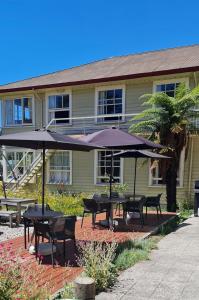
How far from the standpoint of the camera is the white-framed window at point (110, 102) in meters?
17.1

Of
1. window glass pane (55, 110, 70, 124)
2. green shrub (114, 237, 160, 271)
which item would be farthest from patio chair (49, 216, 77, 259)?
window glass pane (55, 110, 70, 124)

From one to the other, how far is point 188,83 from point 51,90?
25.5 feet

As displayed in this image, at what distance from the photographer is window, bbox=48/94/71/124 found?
18688 mm

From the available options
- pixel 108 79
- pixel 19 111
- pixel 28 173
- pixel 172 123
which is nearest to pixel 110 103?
pixel 108 79

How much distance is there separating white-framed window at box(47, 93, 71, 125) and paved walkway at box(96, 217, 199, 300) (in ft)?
40.1

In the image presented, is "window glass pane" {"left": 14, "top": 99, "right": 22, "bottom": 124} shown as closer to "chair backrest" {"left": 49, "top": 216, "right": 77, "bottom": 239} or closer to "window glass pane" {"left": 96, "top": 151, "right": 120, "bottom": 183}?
"window glass pane" {"left": 96, "top": 151, "right": 120, "bottom": 183}

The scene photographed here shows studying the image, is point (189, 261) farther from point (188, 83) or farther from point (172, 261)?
point (188, 83)

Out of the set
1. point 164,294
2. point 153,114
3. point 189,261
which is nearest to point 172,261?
point 189,261

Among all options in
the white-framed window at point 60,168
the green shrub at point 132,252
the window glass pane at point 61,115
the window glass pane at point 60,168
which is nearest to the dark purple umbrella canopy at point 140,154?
the green shrub at point 132,252

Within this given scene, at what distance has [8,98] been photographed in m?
20.5

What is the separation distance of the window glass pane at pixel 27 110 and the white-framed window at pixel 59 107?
130cm

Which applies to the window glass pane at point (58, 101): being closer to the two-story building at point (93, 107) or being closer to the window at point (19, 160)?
the two-story building at point (93, 107)

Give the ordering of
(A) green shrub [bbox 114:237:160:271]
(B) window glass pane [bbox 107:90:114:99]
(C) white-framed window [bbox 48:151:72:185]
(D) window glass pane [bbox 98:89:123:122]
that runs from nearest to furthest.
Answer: (A) green shrub [bbox 114:237:160:271], (D) window glass pane [bbox 98:89:123:122], (B) window glass pane [bbox 107:90:114:99], (C) white-framed window [bbox 48:151:72:185]

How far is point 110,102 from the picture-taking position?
17.4 metres
